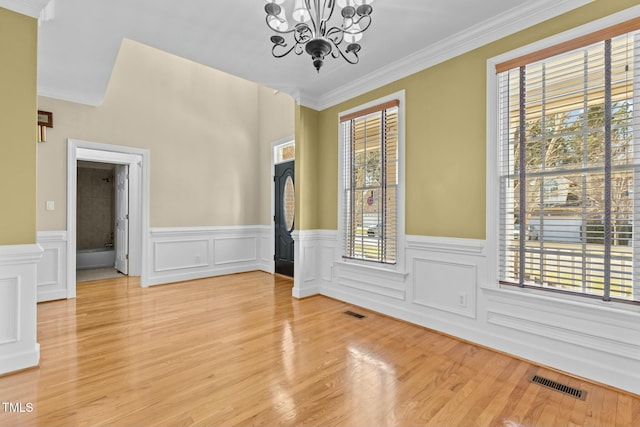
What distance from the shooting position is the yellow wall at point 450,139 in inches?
110

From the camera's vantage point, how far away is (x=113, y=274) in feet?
19.2

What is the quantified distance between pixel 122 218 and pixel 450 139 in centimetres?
602

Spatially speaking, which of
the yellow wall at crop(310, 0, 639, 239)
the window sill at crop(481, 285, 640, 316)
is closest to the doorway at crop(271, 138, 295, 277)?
the yellow wall at crop(310, 0, 639, 239)

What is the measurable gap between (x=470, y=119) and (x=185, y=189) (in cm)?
454

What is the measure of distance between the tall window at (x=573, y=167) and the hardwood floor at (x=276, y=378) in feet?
2.61

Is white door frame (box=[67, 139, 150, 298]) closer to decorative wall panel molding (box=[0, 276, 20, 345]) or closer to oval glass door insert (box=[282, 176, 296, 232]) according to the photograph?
oval glass door insert (box=[282, 176, 296, 232])

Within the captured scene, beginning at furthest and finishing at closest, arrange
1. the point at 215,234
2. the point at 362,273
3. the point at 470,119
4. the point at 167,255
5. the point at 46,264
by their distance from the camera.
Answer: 1. the point at 215,234
2. the point at 167,255
3. the point at 46,264
4. the point at 362,273
5. the point at 470,119

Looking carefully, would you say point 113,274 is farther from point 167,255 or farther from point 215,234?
point 215,234

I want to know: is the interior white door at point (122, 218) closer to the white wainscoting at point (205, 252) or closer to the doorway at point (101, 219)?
the doorway at point (101, 219)

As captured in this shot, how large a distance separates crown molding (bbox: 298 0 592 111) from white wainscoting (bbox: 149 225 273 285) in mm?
3276

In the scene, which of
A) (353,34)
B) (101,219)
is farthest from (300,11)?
(101,219)

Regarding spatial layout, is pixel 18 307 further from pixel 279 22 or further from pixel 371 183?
pixel 371 183

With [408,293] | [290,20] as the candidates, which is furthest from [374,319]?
[290,20]

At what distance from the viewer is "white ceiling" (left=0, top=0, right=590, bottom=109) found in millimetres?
2475
